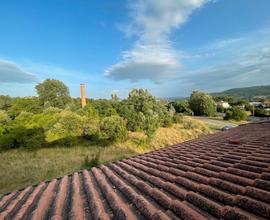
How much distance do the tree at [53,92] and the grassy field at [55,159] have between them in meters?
33.6

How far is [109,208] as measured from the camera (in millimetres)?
2350

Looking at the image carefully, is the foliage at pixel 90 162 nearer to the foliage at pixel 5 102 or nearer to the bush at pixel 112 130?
the bush at pixel 112 130

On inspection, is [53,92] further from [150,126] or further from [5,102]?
[150,126]

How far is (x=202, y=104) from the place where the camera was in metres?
55.0

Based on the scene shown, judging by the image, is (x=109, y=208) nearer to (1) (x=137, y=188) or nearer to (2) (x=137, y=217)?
(2) (x=137, y=217)

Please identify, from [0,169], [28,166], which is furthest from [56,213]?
[0,169]

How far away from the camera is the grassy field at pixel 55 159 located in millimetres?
12909

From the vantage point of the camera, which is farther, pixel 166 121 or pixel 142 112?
pixel 166 121

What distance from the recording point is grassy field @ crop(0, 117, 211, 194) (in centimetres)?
1291

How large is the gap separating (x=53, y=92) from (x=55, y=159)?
42.0m

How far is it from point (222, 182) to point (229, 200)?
0.49 m

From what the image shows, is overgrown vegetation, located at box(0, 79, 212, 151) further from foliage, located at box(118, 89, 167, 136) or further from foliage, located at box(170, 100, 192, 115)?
foliage, located at box(170, 100, 192, 115)

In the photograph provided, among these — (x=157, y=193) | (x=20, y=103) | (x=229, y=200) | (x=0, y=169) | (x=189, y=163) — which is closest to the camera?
(x=229, y=200)

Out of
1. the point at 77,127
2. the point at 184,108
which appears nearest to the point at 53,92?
the point at 184,108
